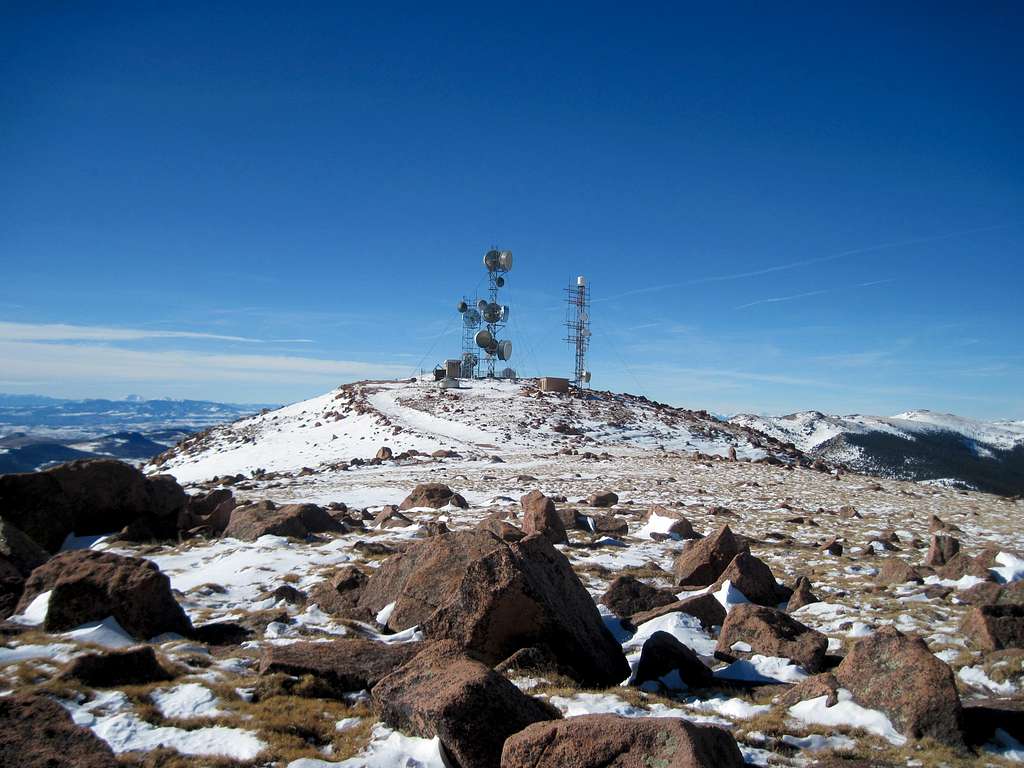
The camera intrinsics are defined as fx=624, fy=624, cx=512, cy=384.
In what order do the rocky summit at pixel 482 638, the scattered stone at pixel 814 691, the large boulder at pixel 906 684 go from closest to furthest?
the rocky summit at pixel 482 638, the large boulder at pixel 906 684, the scattered stone at pixel 814 691

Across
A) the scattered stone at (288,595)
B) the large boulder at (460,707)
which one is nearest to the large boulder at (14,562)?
the scattered stone at (288,595)

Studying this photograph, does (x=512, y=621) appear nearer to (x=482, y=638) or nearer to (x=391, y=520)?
(x=482, y=638)

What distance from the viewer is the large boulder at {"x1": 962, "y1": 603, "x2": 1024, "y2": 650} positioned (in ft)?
28.3

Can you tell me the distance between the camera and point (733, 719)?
21.9 ft

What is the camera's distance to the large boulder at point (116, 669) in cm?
654

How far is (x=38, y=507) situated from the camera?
14.1 meters

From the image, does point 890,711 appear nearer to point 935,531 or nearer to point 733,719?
point 733,719

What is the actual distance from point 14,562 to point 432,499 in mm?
12350

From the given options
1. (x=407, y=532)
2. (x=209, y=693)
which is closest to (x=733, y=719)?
(x=209, y=693)

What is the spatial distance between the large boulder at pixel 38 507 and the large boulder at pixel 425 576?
28.2 ft

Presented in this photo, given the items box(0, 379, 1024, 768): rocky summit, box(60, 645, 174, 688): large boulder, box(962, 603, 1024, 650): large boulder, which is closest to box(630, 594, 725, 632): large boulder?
box(0, 379, 1024, 768): rocky summit

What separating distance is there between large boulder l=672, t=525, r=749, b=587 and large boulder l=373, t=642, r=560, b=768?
285 inches

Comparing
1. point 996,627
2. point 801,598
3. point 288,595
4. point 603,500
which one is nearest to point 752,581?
point 801,598

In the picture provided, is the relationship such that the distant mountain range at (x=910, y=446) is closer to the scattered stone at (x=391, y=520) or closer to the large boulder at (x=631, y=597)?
the scattered stone at (x=391, y=520)
